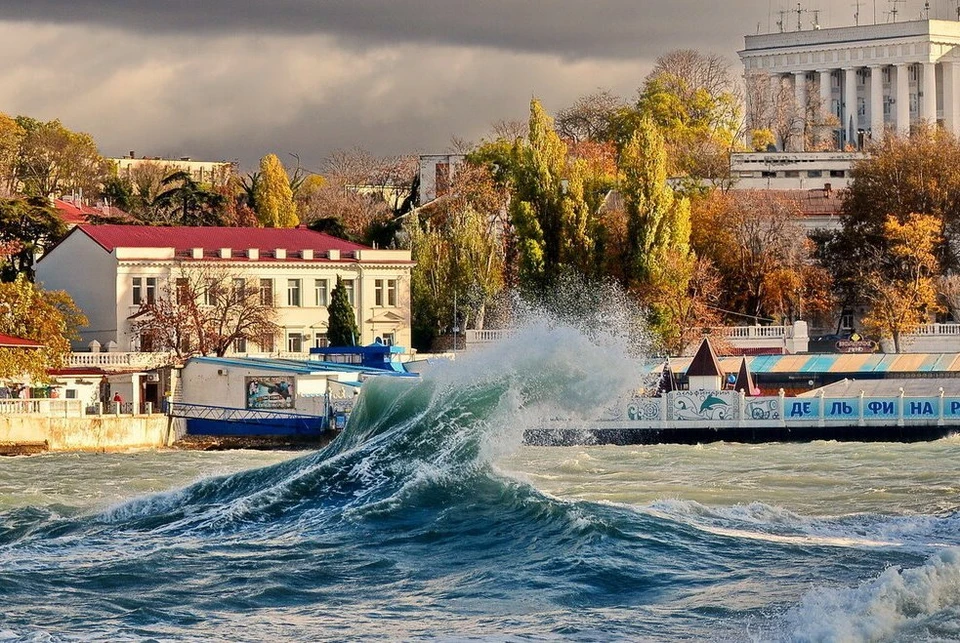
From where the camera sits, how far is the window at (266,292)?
264 feet

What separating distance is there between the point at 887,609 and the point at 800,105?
13788cm

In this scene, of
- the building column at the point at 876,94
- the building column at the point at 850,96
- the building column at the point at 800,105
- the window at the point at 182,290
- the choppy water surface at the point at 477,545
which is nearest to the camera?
the choppy water surface at the point at 477,545

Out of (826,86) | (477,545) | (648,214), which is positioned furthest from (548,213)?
(826,86)

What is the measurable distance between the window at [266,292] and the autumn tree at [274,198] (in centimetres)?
2502

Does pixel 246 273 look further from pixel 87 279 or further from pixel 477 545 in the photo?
pixel 477 545

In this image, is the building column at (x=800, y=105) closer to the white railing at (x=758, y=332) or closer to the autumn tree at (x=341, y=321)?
the white railing at (x=758, y=332)

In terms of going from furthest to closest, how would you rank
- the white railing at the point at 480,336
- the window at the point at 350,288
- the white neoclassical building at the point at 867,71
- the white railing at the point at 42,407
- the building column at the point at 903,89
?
the building column at the point at 903,89
the white neoclassical building at the point at 867,71
the window at the point at 350,288
the white railing at the point at 480,336
the white railing at the point at 42,407

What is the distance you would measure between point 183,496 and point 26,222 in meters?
56.8

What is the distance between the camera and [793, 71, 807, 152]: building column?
14112cm

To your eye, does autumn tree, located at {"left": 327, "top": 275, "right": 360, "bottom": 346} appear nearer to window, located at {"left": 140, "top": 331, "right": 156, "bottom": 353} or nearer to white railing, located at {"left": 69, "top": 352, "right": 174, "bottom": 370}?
window, located at {"left": 140, "top": 331, "right": 156, "bottom": 353}

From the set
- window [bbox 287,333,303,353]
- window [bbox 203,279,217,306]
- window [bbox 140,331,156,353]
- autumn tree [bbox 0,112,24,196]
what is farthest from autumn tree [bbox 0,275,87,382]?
autumn tree [bbox 0,112,24,196]

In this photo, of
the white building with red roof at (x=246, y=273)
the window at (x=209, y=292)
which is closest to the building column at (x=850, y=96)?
the white building with red roof at (x=246, y=273)

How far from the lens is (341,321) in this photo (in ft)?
258

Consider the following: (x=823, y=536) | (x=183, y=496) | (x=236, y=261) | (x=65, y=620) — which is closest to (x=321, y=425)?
(x=236, y=261)
